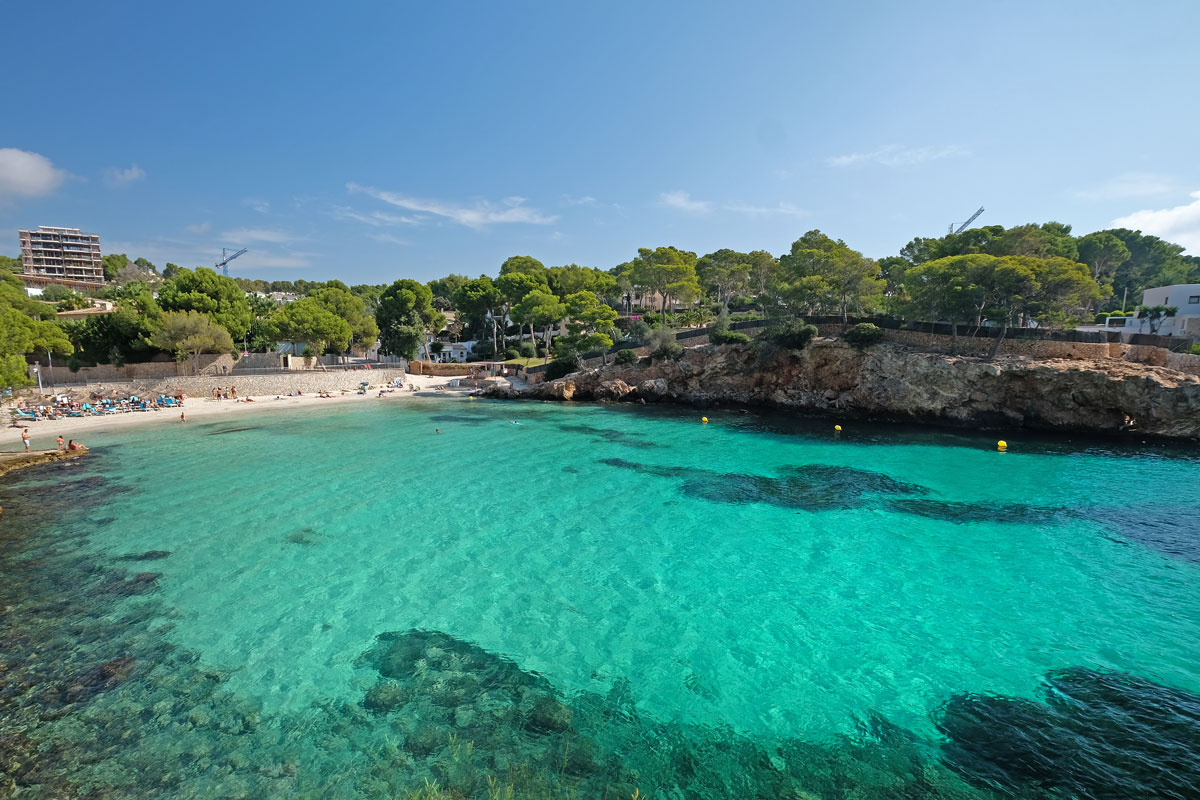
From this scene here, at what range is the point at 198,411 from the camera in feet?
116

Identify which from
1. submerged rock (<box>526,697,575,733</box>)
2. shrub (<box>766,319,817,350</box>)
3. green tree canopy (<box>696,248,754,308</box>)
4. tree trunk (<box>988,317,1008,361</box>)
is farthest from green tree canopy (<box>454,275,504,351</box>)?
submerged rock (<box>526,697,575,733</box>)

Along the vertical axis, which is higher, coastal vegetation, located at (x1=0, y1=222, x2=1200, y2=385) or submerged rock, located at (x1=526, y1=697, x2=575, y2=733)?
coastal vegetation, located at (x1=0, y1=222, x2=1200, y2=385)

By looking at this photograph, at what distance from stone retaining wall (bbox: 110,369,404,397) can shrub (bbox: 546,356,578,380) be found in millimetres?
16777

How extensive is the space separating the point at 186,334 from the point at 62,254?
160235mm

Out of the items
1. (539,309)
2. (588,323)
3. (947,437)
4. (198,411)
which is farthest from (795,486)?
(198,411)

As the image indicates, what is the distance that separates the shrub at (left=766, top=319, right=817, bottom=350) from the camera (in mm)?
35281

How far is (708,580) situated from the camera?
1160 cm

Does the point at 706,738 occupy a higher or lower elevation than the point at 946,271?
lower

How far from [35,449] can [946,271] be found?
171ft

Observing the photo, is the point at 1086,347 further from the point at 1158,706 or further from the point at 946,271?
the point at 1158,706

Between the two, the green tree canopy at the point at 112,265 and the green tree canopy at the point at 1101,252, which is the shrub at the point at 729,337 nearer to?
the green tree canopy at the point at 1101,252

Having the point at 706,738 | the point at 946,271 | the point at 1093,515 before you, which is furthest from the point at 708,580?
the point at 946,271

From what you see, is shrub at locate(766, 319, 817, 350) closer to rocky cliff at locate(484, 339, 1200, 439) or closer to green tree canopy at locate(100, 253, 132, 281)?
rocky cliff at locate(484, 339, 1200, 439)

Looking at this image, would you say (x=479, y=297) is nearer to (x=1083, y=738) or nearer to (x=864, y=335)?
(x=864, y=335)
